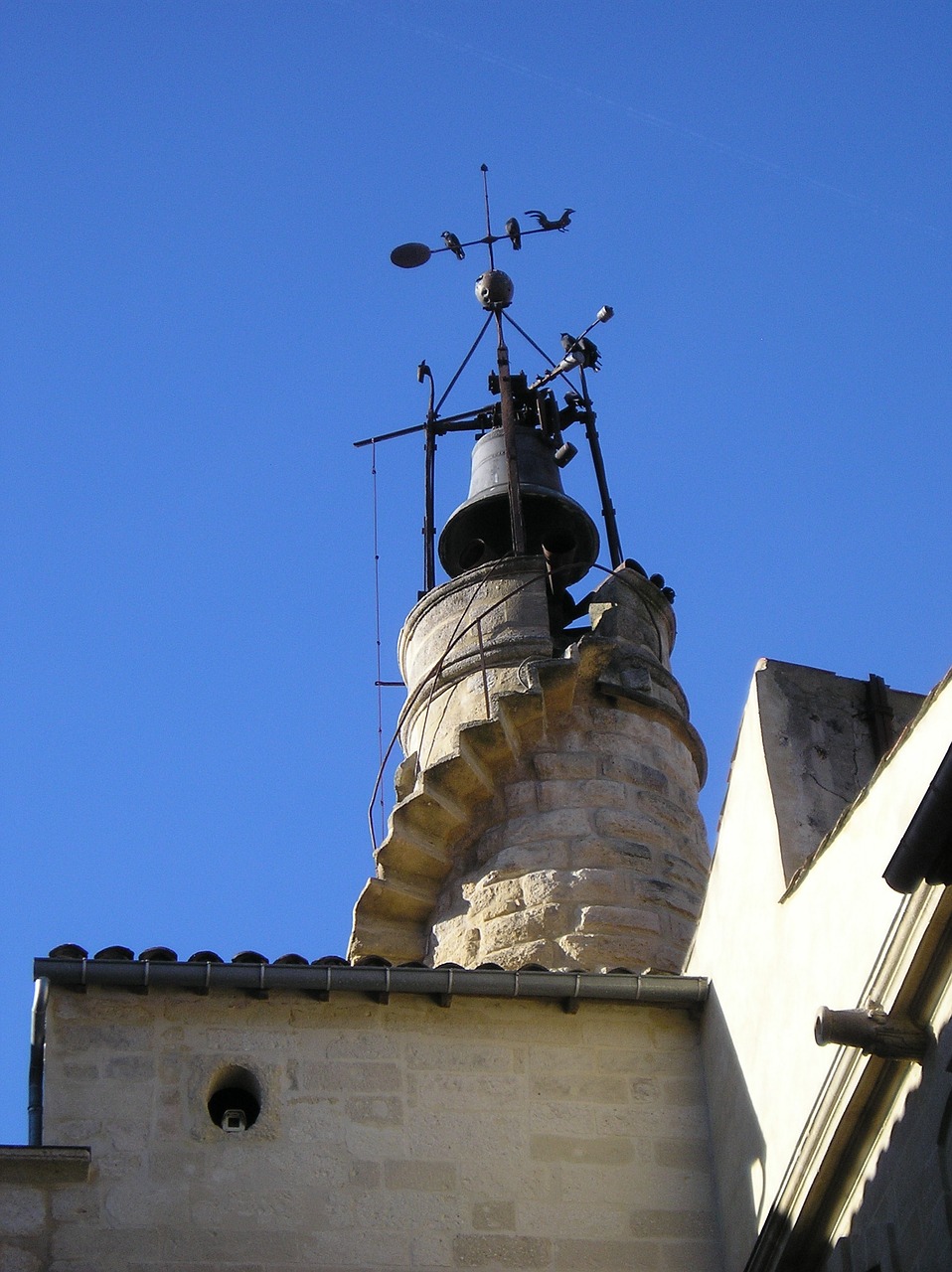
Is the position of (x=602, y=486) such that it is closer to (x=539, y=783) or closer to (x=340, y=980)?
(x=539, y=783)

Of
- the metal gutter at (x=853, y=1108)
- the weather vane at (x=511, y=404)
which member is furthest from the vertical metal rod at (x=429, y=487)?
the metal gutter at (x=853, y=1108)

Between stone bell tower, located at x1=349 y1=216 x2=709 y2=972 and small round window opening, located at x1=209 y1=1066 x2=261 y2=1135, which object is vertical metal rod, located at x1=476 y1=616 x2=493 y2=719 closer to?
stone bell tower, located at x1=349 y1=216 x2=709 y2=972

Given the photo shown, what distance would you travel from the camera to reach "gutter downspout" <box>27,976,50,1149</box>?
24.9ft

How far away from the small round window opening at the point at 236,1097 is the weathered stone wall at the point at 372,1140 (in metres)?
0.04

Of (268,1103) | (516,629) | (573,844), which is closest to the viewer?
(268,1103)

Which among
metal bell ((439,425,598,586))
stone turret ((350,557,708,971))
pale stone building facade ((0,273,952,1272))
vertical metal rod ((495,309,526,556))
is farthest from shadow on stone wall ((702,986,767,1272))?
metal bell ((439,425,598,586))

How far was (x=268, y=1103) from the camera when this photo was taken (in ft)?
25.7

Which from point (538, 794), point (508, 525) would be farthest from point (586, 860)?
point (508, 525)

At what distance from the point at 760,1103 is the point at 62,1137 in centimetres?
257

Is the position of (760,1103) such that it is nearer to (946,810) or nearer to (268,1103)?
(268,1103)

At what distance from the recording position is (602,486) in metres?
14.9

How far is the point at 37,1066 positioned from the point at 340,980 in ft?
3.97

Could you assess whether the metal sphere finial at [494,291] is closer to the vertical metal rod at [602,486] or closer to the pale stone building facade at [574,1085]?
the vertical metal rod at [602,486]

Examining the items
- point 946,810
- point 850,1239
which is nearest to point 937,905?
point 946,810
